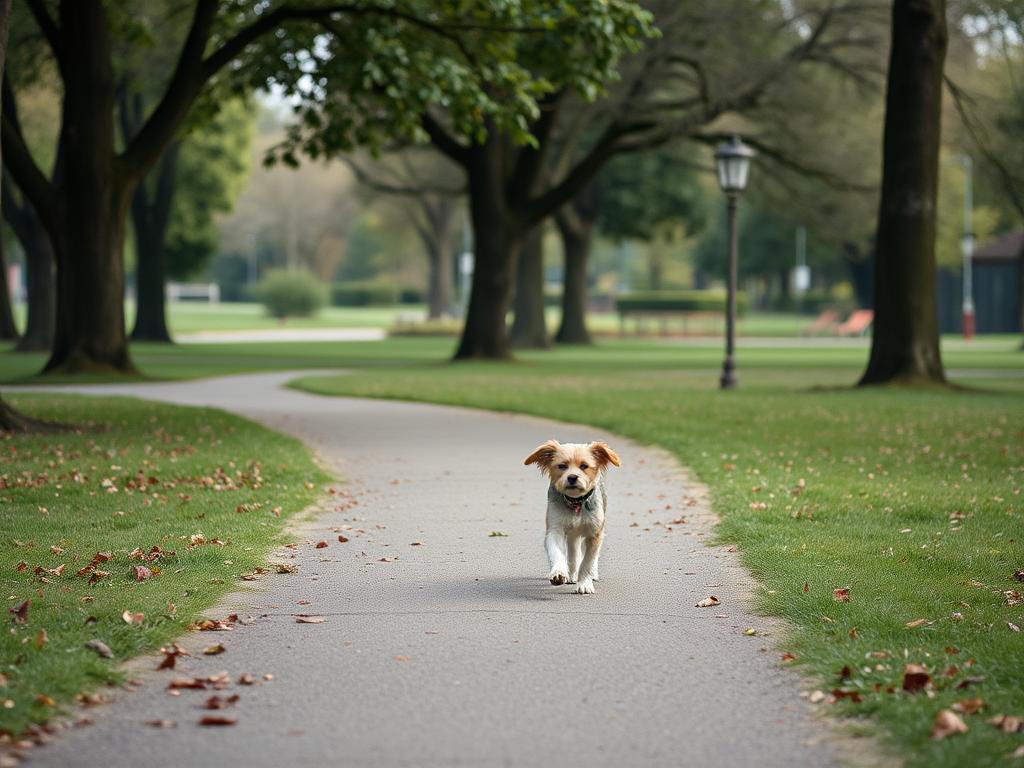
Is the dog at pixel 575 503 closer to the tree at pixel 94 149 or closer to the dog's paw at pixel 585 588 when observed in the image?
the dog's paw at pixel 585 588

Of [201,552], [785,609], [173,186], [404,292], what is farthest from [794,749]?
[404,292]

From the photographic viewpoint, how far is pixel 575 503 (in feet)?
25.7

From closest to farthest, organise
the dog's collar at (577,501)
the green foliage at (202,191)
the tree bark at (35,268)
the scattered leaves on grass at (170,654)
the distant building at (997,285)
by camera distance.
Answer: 1. the scattered leaves on grass at (170,654)
2. the dog's collar at (577,501)
3. the tree bark at (35,268)
4. the green foliage at (202,191)
5. the distant building at (997,285)

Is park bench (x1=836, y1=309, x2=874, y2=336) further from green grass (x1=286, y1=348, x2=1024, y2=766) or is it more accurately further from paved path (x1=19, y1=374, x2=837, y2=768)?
paved path (x1=19, y1=374, x2=837, y2=768)

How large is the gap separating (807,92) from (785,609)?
1111 inches

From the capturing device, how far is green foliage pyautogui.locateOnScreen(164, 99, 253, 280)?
51938mm

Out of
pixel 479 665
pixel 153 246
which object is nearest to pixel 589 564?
pixel 479 665

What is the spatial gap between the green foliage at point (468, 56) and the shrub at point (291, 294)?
185 feet

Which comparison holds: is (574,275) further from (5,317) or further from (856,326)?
(5,317)

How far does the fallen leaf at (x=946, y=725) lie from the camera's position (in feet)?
17.1

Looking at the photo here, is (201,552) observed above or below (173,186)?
below

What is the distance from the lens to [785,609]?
296 inches

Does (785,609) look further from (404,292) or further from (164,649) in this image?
(404,292)

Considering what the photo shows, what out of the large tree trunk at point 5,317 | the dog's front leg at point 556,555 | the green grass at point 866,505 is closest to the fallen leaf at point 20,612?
the dog's front leg at point 556,555
